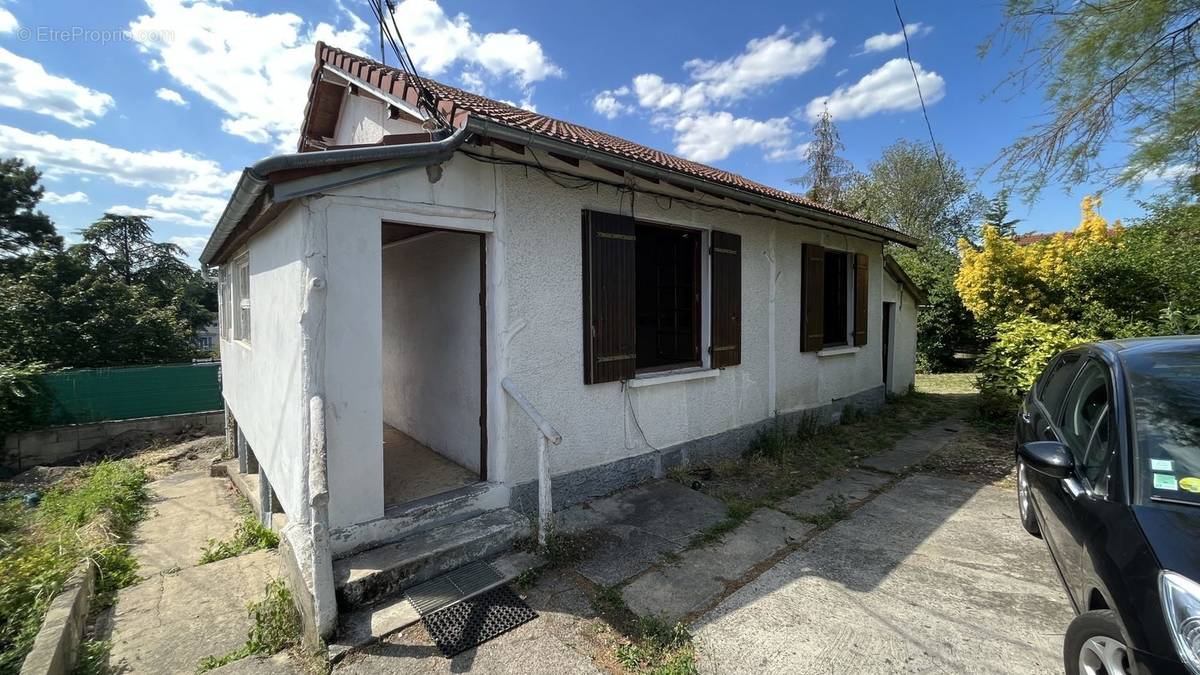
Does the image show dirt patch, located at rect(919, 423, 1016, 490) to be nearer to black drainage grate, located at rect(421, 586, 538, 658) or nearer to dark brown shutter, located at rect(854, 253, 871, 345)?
dark brown shutter, located at rect(854, 253, 871, 345)

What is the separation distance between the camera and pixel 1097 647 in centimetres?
199

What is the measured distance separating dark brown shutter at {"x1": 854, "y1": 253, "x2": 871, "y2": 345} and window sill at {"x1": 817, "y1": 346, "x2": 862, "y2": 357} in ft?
0.81

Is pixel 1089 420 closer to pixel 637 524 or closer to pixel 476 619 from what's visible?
pixel 637 524

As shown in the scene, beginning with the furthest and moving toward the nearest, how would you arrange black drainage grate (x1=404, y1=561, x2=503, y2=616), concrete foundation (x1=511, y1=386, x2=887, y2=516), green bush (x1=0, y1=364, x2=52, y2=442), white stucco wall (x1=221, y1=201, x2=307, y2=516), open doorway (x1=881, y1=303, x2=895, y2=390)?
open doorway (x1=881, y1=303, x2=895, y2=390) < green bush (x1=0, y1=364, x2=52, y2=442) < concrete foundation (x1=511, y1=386, x2=887, y2=516) < white stucco wall (x1=221, y1=201, x2=307, y2=516) < black drainage grate (x1=404, y1=561, x2=503, y2=616)

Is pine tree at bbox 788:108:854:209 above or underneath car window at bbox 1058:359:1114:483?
above

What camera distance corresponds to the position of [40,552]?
14.5ft

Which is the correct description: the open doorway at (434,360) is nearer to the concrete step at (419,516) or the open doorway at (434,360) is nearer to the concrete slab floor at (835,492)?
the concrete step at (419,516)

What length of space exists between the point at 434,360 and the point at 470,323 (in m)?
1.07

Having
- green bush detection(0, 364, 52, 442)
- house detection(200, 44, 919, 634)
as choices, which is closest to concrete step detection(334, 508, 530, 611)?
house detection(200, 44, 919, 634)

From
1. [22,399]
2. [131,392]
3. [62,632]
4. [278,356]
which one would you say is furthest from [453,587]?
[22,399]

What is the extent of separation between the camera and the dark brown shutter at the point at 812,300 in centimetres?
736

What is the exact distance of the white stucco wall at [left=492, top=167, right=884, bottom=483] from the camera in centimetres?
425

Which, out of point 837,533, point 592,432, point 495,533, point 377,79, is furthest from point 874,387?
point 377,79

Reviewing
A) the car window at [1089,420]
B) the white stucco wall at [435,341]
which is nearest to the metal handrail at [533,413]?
the white stucco wall at [435,341]
